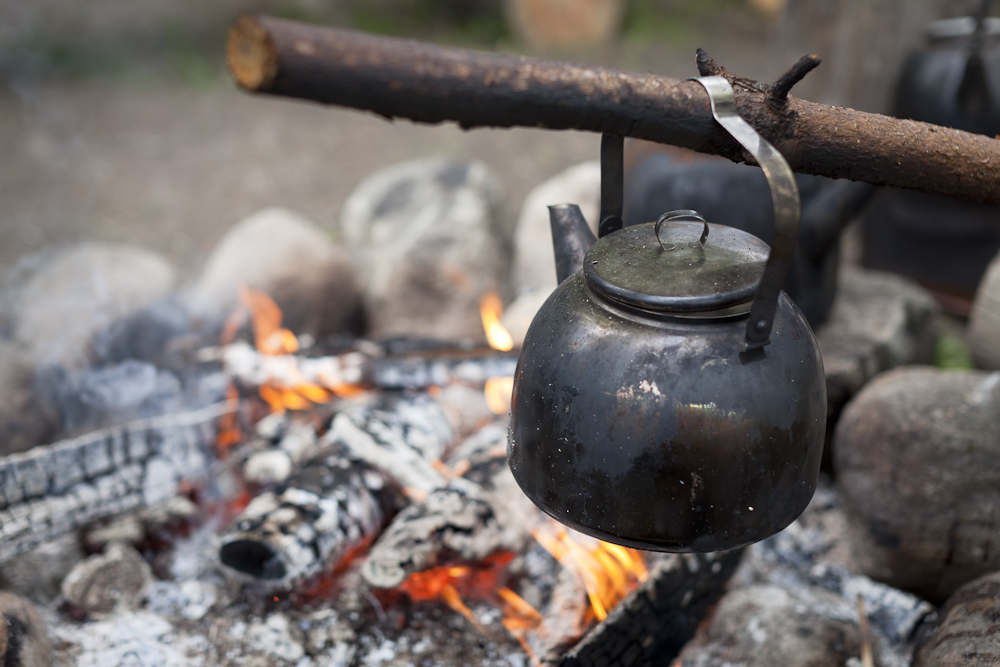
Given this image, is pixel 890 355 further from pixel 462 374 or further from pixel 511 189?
pixel 511 189

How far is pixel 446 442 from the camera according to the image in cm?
308

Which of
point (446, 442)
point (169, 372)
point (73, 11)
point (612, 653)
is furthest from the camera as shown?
point (73, 11)

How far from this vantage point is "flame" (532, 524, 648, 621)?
2.32 meters

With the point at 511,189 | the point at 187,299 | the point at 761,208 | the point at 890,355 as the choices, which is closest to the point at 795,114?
the point at 761,208

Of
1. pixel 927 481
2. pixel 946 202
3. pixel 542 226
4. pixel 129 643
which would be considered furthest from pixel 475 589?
pixel 946 202

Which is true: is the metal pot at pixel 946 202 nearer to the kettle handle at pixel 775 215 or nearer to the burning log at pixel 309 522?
the kettle handle at pixel 775 215

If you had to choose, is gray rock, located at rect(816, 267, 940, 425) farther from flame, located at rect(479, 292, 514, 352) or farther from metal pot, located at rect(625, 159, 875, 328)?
flame, located at rect(479, 292, 514, 352)

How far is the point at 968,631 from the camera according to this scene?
6.14 ft

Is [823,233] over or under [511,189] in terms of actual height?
over

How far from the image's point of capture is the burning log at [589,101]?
1.08 metres

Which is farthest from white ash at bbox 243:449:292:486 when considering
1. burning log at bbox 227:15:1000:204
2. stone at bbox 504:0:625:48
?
stone at bbox 504:0:625:48

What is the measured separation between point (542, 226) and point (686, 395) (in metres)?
3.50

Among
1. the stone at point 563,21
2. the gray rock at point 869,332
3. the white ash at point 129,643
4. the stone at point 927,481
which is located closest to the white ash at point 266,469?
the white ash at point 129,643

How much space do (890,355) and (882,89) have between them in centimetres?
214
